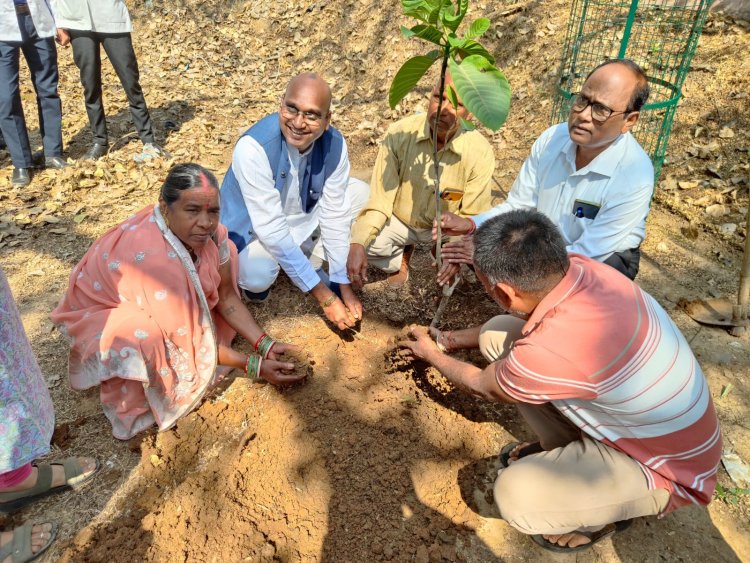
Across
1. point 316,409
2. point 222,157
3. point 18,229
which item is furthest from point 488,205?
point 18,229

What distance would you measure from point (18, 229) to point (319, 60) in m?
4.75

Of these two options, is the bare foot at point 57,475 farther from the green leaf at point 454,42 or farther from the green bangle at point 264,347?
the green leaf at point 454,42

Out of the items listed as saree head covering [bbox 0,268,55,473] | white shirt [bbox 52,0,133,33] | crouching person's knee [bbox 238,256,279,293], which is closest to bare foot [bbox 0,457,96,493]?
saree head covering [bbox 0,268,55,473]

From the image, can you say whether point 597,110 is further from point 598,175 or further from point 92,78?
point 92,78

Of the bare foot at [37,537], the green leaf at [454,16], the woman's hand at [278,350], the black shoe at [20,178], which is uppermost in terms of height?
the green leaf at [454,16]

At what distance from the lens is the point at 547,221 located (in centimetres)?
175

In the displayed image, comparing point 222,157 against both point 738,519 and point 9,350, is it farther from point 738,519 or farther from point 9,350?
point 738,519

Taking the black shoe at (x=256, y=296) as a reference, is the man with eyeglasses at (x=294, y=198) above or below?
above

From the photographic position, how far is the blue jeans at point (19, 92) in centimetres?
414

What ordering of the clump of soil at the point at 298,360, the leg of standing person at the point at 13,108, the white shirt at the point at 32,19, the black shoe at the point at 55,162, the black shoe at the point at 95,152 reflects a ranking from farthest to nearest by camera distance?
the black shoe at the point at 95,152 < the black shoe at the point at 55,162 < the leg of standing person at the point at 13,108 < the white shirt at the point at 32,19 < the clump of soil at the point at 298,360

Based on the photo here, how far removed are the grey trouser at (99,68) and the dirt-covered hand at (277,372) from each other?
368 centimetres

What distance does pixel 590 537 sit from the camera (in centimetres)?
195

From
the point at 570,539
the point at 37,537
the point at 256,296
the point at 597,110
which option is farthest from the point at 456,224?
the point at 37,537

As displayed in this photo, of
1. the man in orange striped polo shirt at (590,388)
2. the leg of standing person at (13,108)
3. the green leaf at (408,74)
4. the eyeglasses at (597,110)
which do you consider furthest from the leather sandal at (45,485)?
the leg of standing person at (13,108)
